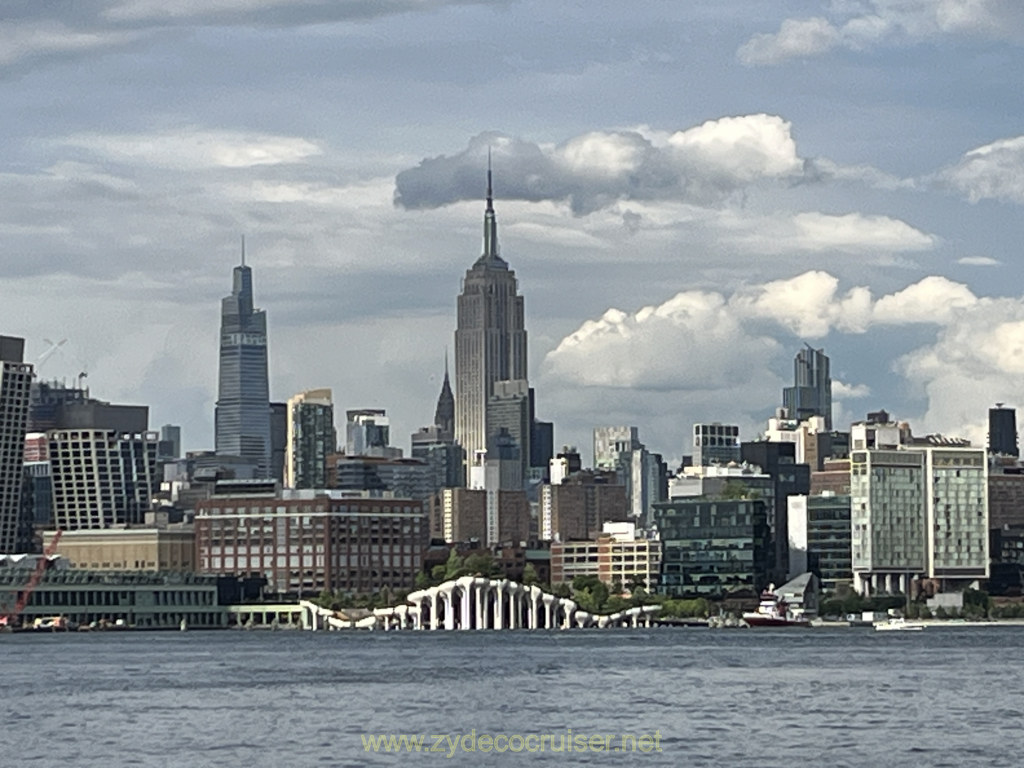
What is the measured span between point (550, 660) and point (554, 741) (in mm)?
87535

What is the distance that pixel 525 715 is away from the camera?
118m

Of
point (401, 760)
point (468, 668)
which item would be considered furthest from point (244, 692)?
point (401, 760)

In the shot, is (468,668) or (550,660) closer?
(468,668)

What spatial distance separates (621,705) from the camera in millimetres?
125375

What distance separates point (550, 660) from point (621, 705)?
212 ft

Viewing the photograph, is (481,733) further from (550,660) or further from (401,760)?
(550,660)

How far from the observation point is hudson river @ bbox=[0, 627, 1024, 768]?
319 feet

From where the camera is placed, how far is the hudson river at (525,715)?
319ft

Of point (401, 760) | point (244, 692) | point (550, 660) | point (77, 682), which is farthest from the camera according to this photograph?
point (550, 660)

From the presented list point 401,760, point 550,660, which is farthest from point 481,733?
point 550,660

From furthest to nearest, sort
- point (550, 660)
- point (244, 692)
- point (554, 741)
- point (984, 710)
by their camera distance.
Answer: point (550, 660)
point (244, 692)
point (984, 710)
point (554, 741)

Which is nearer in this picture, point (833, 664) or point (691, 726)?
point (691, 726)

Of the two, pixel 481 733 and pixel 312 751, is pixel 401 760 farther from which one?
pixel 481 733

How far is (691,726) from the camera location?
364 feet
